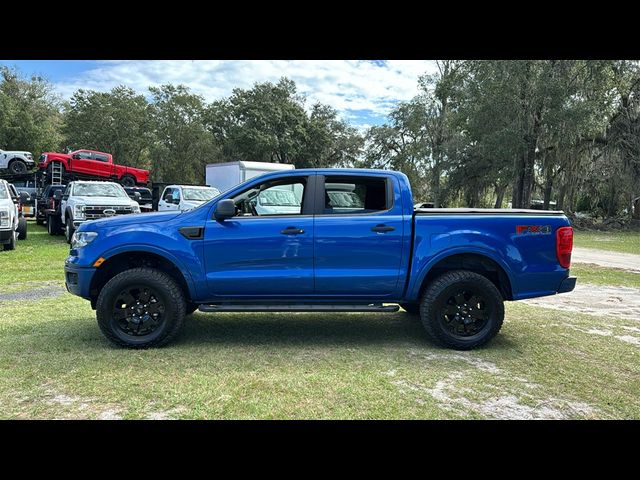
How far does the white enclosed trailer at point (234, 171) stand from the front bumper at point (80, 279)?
14.2 metres

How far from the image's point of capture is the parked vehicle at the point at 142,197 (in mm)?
19016

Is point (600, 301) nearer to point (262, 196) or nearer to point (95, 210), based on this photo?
point (262, 196)

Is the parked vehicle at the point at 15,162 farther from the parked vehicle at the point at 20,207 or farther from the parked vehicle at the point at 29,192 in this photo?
the parked vehicle at the point at 20,207

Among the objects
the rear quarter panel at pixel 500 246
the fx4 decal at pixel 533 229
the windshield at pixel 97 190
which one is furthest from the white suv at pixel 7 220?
the fx4 decal at pixel 533 229

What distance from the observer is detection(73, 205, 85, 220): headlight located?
1252cm

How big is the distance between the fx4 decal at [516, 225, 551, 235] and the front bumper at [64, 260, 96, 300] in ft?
14.4

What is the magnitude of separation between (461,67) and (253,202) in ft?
93.3

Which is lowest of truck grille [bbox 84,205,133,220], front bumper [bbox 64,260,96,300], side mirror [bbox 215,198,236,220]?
→ front bumper [bbox 64,260,96,300]

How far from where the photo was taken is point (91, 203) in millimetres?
12672

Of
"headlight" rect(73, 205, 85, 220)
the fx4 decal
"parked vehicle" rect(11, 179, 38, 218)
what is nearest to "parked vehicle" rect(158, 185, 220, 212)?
"headlight" rect(73, 205, 85, 220)

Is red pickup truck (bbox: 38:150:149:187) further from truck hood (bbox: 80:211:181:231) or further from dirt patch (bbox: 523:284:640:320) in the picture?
dirt patch (bbox: 523:284:640:320)

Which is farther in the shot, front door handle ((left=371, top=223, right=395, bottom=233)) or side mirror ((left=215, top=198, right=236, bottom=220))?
front door handle ((left=371, top=223, right=395, bottom=233))

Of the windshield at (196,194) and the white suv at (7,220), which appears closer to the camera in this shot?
the white suv at (7,220)

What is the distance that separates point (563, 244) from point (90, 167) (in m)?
23.3
